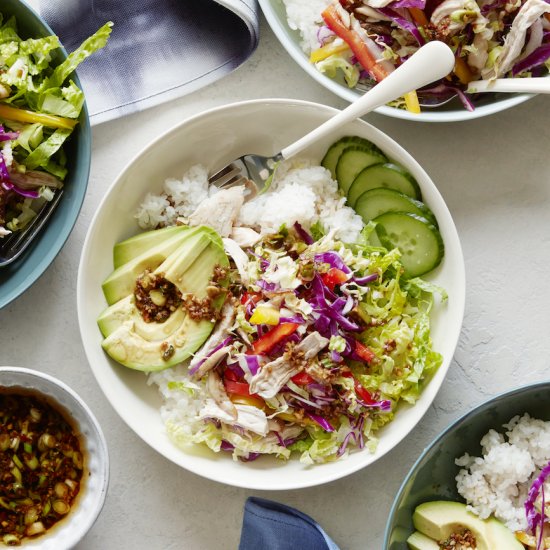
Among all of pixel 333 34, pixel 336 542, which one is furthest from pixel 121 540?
pixel 333 34

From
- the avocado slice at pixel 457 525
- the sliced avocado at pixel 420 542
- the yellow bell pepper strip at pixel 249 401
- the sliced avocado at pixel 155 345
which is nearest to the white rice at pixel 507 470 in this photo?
the avocado slice at pixel 457 525

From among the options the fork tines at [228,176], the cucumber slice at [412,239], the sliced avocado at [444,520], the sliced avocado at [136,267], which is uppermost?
the fork tines at [228,176]

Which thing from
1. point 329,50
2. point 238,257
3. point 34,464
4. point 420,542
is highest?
point 329,50

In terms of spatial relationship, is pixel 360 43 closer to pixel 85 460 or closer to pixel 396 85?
pixel 396 85

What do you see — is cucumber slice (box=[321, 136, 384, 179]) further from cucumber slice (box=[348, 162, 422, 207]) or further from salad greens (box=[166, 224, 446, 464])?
salad greens (box=[166, 224, 446, 464])

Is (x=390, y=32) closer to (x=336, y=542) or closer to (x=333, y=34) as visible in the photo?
(x=333, y=34)

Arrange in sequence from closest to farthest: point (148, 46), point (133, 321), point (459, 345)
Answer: point (133, 321) < point (459, 345) < point (148, 46)

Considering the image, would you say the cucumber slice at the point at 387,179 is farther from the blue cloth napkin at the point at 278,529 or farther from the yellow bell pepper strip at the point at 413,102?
the blue cloth napkin at the point at 278,529

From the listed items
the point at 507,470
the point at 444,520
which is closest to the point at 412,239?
the point at 507,470
